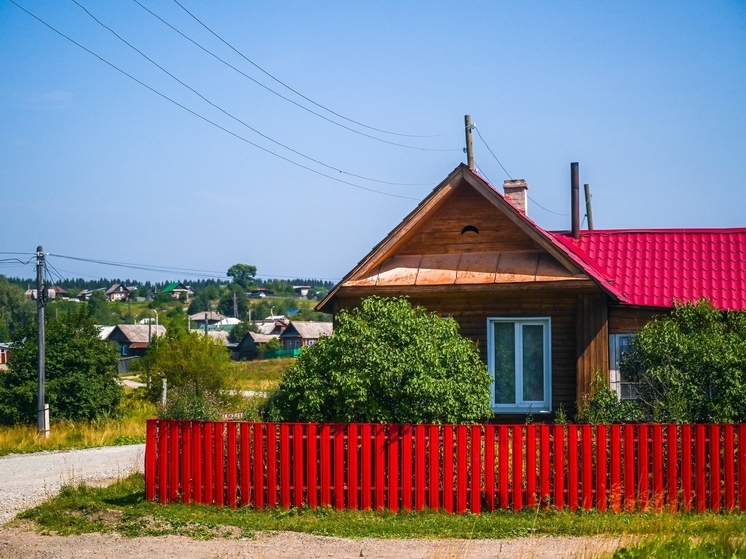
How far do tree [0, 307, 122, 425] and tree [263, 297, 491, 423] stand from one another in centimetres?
1791

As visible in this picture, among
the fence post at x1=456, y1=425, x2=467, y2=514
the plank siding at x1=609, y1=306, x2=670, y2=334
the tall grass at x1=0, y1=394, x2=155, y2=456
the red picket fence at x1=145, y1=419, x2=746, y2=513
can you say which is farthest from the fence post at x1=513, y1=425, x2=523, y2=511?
the tall grass at x1=0, y1=394, x2=155, y2=456

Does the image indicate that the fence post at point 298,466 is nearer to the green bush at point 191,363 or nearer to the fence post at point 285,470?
the fence post at point 285,470

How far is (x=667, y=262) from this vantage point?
734 inches

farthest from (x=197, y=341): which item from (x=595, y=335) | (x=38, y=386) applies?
(x=595, y=335)

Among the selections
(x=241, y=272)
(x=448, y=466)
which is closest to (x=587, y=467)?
(x=448, y=466)

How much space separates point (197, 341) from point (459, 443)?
2122 cm

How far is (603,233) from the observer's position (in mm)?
20203

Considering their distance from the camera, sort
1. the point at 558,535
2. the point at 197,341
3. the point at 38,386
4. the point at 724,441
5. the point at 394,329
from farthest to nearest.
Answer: the point at 197,341 → the point at 38,386 → the point at 394,329 → the point at 724,441 → the point at 558,535

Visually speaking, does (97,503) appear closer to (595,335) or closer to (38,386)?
(595,335)

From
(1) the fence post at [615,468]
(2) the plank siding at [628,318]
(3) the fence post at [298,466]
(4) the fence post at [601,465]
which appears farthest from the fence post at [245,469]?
(2) the plank siding at [628,318]

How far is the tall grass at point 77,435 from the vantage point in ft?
83.4

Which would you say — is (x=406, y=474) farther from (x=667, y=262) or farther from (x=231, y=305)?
(x=231, y=305)

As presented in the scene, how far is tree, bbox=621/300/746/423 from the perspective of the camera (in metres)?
13.1

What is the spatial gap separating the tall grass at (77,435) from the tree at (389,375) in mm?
14069
